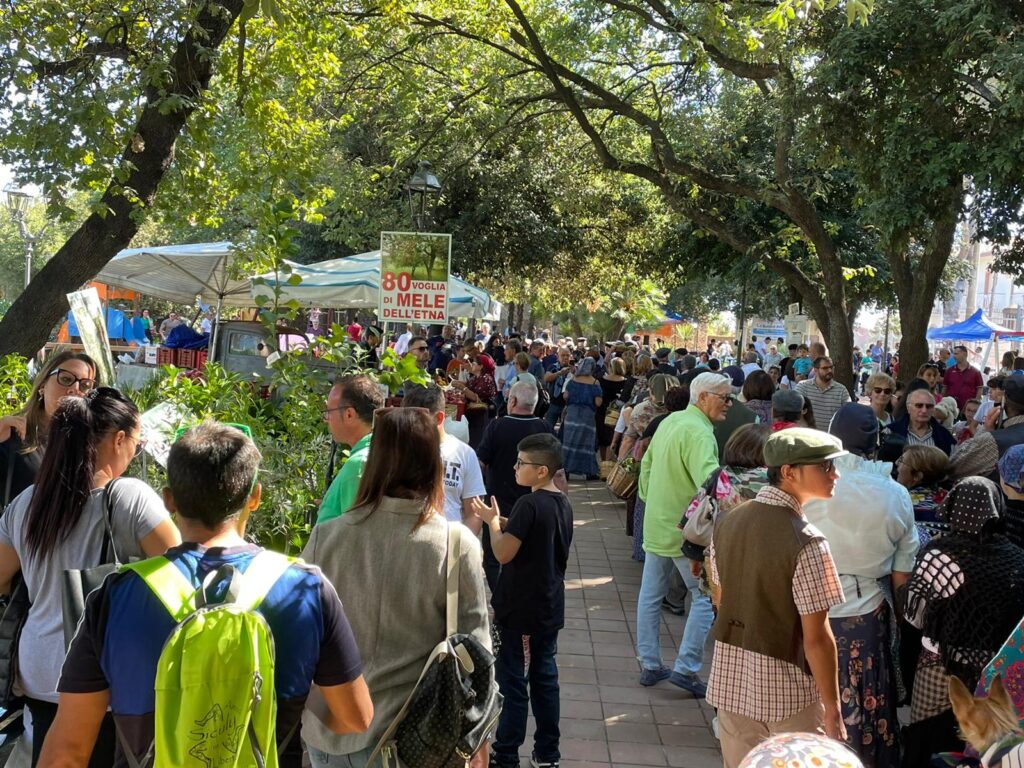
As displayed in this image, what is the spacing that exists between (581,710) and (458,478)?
165cm

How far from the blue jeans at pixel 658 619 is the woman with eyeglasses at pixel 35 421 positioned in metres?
3.42

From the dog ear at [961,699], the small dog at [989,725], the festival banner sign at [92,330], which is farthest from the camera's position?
the festival banner sign at [92,330]

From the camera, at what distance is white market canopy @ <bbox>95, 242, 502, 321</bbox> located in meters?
13.0

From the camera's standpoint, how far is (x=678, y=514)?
6.17m

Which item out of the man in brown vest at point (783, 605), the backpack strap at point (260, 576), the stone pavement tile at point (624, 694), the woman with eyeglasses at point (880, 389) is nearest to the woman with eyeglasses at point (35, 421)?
the backpack strap at point (260, 576)

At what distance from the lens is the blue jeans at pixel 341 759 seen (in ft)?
9.84

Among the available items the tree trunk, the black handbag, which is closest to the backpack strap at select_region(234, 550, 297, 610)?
the black handbag

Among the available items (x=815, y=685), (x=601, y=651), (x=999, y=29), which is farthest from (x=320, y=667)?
(x=999, y=29)

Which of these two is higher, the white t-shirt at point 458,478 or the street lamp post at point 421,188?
the street lamp post at point 421,188

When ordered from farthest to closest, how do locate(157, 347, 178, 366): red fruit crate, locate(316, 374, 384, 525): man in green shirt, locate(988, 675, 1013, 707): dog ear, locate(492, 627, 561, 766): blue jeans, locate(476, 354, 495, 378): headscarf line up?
locate(157, 347, 178, 366): red fruit crate < locate(476, 354, 495, 378): headscarf < locate(492, 627, 561, 766): blue jeans < locate(316, 374, 384, 525): man in green shirt < locate(988, 675, 1013, 707): dog ear

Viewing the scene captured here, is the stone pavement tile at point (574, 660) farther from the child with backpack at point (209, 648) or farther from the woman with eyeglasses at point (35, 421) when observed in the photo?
the child with backpack at point (209, 648)

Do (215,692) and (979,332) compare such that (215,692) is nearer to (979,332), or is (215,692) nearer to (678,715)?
(678,715)

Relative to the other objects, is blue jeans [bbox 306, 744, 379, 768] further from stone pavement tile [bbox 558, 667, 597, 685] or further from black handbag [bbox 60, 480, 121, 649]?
stone pavement tile [bbox 558, 667, 597, 685]

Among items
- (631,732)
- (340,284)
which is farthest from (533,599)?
(340,284)
